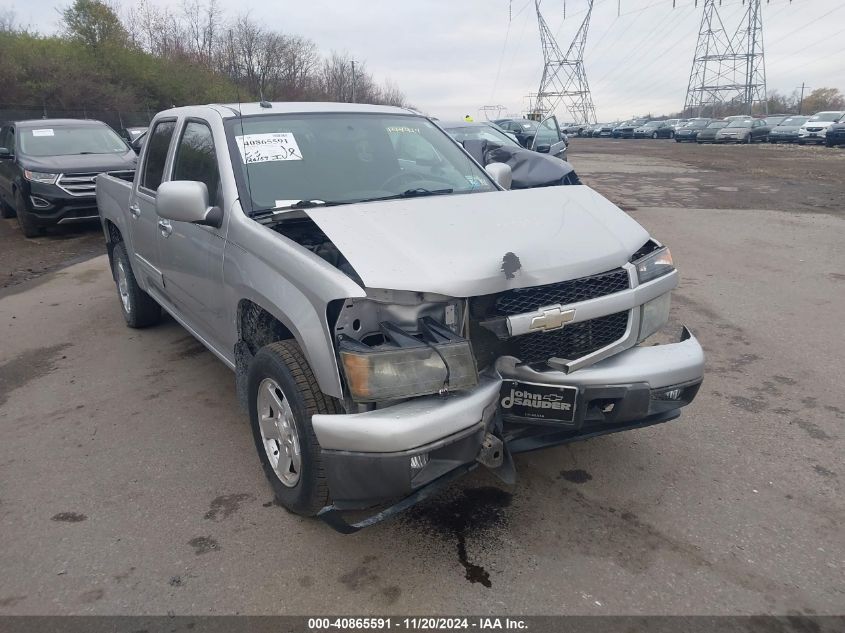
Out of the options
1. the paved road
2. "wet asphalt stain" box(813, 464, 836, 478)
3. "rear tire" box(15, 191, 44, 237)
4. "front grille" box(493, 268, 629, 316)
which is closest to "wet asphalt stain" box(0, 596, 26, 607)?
the paved road

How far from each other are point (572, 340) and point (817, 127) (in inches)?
1451

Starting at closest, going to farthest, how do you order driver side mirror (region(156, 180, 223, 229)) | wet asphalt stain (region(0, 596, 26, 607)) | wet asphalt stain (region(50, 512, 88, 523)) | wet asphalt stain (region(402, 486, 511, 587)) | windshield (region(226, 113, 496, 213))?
wet asphalt stain (region(0, 596, 26, 607)) → wet asphalt stain (region(402, 486, 511, 587)) → wet asphalt stain (region(50, 512, 88, 523)) → driver side mirror (region(156, 180, 223, 229)) → windshield (region(226, 113, 496, 213))

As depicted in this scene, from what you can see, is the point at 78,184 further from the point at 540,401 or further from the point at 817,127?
the point at 817,127

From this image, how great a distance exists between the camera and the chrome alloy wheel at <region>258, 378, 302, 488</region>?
301 cm

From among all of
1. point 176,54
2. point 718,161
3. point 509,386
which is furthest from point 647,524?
point 176,54

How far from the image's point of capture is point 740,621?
2.48 metres

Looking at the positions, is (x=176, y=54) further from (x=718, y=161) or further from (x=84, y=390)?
(x=84, y=390)

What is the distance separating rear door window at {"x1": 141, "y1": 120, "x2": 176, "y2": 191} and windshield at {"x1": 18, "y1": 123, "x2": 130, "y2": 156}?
727cm

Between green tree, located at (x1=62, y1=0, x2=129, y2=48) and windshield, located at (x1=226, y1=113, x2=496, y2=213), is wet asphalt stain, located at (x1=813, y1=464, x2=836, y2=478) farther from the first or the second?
green tree, located at (x1=62, y1=0, x2=129, y2=48)

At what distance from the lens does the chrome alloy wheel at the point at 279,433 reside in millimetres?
3012

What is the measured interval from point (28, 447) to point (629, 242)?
3.59m

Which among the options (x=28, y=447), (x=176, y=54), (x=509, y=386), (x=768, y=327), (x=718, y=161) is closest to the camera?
(x=509, y=386)

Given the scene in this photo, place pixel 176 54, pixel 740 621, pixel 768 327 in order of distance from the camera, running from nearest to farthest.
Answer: pixel 740 621 → pixel 768 327 → pixel 176 54

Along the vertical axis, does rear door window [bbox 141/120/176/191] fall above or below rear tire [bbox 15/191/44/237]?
above
